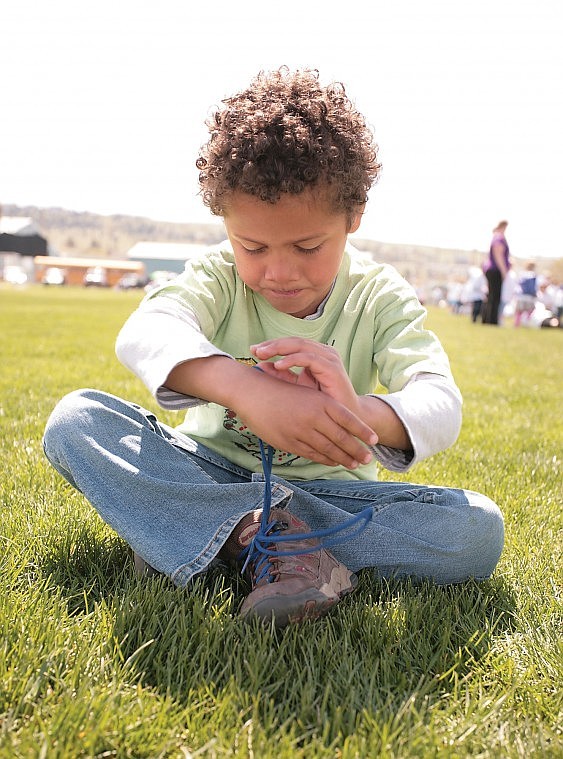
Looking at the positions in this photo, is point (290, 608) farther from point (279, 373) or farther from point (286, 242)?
point (286, 242)

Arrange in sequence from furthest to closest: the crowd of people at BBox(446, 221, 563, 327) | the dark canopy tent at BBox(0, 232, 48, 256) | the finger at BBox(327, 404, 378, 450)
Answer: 1. the dark canopy tent at BBox(0, 232, 48, 256)
2. the crowd of people at BBox(446, 221, 563, 327)
3. the finger at BBox(327, 404, 378, 450)

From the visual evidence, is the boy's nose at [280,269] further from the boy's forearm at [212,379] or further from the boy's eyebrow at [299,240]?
the boy's forearm at [212,379]

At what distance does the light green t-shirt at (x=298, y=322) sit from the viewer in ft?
6.67

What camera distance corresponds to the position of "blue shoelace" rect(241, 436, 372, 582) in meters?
1.65

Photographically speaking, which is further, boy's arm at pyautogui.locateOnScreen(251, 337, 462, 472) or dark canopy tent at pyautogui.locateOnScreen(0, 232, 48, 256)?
dark canopy tent at pyautogui.locateOnScreen(0, 232, 48, 256)

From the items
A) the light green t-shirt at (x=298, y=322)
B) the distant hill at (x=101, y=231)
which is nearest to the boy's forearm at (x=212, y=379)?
the light green t-shirt at (x=298, y=322)

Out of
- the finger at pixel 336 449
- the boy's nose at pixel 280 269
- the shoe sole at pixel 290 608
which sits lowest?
the shoe sole at pixel 290 608

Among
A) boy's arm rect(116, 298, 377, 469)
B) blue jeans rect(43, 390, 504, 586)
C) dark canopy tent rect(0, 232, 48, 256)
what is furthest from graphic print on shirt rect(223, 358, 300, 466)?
dark canopy tent rect(0, 232, 48, 256)

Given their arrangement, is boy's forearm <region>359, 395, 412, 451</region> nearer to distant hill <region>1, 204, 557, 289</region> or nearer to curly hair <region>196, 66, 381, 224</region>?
curly hair <region>196, 66, 381, 224</region>

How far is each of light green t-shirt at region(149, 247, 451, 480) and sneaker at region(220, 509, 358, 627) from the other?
0.36m

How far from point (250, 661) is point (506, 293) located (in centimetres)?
1800

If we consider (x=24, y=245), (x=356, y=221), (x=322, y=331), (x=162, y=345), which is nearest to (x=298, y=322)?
(x=322, y=331)

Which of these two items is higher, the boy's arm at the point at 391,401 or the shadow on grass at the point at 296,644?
the boy's arm at the point at 391,401

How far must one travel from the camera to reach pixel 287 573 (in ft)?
5.27
